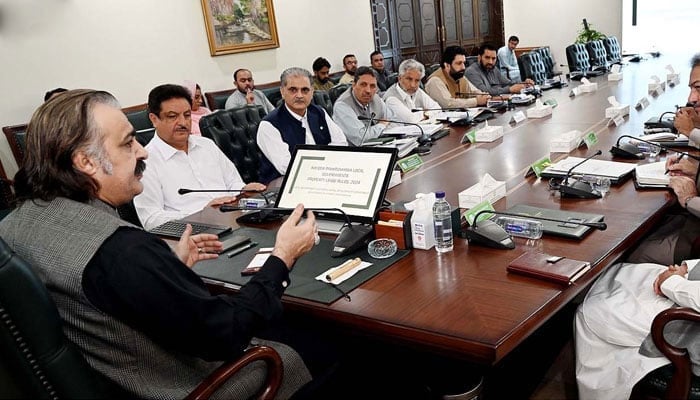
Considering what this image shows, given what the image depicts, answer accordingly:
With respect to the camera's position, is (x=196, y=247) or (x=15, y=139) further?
(x=15, y=139)

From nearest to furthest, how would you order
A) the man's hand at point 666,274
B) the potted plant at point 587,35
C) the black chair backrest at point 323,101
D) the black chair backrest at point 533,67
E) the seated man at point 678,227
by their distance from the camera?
the man's hand at point 666,274 < the seated man at point 678,227 < the black chair backrest at point 323,101 < the black chair backrest at point 533,67 < the potted plant at point 587,35

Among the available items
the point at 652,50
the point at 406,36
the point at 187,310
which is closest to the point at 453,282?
the point at 187,310

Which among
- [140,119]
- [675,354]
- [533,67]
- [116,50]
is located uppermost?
[116,50]

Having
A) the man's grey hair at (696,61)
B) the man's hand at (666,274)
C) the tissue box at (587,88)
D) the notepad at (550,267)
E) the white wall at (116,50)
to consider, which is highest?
the white wall at (116,50)

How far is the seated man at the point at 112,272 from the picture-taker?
3.06 ft

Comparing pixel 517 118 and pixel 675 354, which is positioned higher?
pixel 517 118

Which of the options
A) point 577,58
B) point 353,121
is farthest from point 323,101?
point 577,58

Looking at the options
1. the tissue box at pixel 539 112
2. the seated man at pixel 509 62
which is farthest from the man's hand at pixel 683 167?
the seated man at pixel 509 62

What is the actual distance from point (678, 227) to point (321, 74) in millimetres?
4873

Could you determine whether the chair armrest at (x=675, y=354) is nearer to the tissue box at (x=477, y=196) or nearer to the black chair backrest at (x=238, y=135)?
the tissue box at (x=477, y=196)

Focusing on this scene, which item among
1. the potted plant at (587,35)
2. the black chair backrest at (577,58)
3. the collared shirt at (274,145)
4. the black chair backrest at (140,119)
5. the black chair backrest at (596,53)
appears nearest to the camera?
the collared shirt at (274,145)

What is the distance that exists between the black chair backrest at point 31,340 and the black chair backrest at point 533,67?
569cm

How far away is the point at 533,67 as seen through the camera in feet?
19.5

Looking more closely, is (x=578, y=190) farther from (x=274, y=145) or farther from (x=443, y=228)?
(x=274, y=145)
